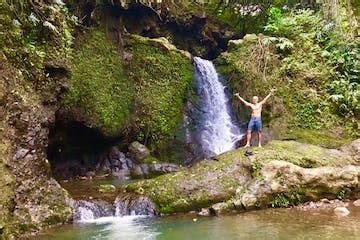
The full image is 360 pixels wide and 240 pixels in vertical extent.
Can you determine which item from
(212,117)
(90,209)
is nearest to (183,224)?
(90,209)

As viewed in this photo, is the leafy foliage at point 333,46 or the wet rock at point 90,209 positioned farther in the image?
the leafy foliage at point 333,46

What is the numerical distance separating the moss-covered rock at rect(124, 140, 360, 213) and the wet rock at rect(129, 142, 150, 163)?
156 inches

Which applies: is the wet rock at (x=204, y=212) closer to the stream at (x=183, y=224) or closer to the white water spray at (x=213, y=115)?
the stream at (x=183, y=224)

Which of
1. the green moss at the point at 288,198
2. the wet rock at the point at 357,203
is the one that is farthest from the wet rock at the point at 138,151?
the wet rock at the point at 357,203

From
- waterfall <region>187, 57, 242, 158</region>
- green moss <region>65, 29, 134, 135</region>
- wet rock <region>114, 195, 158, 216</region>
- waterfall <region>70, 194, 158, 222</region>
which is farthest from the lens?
waterfall <region>187, 57, 242, 158</region>

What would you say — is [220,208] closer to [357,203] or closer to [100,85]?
[357,203]

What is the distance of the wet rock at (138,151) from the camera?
14.4m

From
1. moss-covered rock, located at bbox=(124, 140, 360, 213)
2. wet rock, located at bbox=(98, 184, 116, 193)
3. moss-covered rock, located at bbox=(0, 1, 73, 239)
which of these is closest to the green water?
moss-covered rock, located at bbox=(124, 140, 360, 213)

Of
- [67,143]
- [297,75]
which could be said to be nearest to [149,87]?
[67,143]

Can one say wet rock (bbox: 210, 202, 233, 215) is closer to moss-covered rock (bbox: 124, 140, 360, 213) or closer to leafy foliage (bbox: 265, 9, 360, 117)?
moss-covered rock (bbox: 124, 140, 360, 213)

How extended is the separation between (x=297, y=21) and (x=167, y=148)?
6.93 meters

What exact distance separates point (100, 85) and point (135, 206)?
18.7 ft

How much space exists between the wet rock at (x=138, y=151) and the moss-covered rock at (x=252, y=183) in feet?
13.0

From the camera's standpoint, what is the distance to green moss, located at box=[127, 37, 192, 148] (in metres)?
15.2
